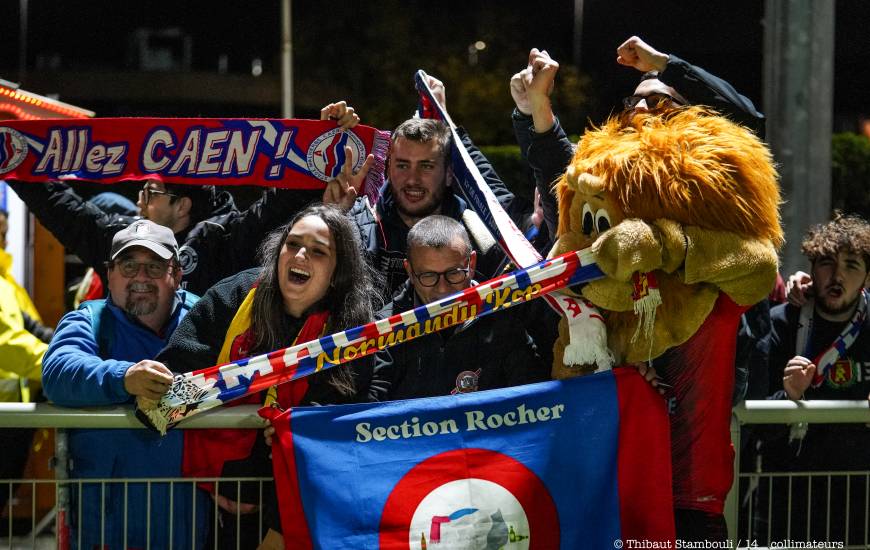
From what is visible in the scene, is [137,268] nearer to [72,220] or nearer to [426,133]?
[72,220]

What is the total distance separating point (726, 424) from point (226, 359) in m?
1.65

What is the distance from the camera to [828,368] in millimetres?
4645

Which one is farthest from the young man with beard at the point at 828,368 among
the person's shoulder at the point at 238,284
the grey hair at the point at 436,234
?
the person's shoulder at the point at 238,284

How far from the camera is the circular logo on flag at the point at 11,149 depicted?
4746 millimetres

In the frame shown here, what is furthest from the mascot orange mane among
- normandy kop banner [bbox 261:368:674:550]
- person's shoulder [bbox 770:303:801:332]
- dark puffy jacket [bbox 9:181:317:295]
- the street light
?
the street light

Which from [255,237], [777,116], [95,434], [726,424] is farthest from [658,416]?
[777,116]

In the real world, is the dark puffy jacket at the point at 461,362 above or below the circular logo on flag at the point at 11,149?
below

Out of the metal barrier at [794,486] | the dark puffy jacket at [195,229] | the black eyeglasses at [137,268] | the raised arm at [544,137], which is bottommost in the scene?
the metal barrier at [794,486]

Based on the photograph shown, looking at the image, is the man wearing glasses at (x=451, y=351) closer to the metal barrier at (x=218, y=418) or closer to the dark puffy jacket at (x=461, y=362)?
the dark puffy jacket at (x=461, y=362)

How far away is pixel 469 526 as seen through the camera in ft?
11.9

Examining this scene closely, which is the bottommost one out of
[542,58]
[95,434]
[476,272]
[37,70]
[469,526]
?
[469,526]

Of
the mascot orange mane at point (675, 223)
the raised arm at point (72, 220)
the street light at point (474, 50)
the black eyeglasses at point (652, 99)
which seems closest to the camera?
the mascot orange mane at point (675, 223)

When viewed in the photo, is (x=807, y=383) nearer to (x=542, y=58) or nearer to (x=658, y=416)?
(x=658, y=416)

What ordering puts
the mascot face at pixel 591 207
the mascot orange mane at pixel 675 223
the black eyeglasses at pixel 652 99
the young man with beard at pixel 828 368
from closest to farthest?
the mascot orange mane at pixel 675 223, the mascot face at pixel 591 207, the black eyeglasses at pixel 652 99, the young man with beard at pixel 828 368
